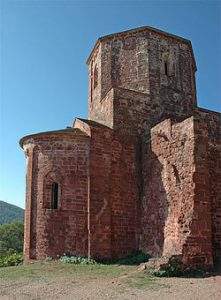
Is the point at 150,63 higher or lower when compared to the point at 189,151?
higher

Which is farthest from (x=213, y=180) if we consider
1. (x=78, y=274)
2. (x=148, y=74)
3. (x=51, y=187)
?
(x=148, y=74)

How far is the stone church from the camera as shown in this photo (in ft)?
43.0

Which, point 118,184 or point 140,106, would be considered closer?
point 118,184

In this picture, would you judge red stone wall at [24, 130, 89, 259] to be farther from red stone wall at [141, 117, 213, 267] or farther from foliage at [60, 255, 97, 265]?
red stone wall at [141, 117, 213, 267]

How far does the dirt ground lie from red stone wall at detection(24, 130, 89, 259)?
191 cm

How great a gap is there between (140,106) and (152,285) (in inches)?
361

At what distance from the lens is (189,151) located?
13.3 metres

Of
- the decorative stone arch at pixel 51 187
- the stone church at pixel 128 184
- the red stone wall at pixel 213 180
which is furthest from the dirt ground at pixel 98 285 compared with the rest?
the decorative stone arch at pixel 51 187

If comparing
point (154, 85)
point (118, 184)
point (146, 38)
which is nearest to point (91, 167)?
point (118, 184)

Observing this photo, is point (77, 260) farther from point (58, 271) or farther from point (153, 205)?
point (153, 205)

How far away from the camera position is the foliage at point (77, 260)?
13.9 m

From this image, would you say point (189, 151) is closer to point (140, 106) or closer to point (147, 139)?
point (147, 139)

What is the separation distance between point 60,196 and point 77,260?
2.55 meters

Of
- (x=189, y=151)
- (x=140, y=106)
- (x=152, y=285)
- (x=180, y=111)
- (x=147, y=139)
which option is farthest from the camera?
(x=180, y=111)
